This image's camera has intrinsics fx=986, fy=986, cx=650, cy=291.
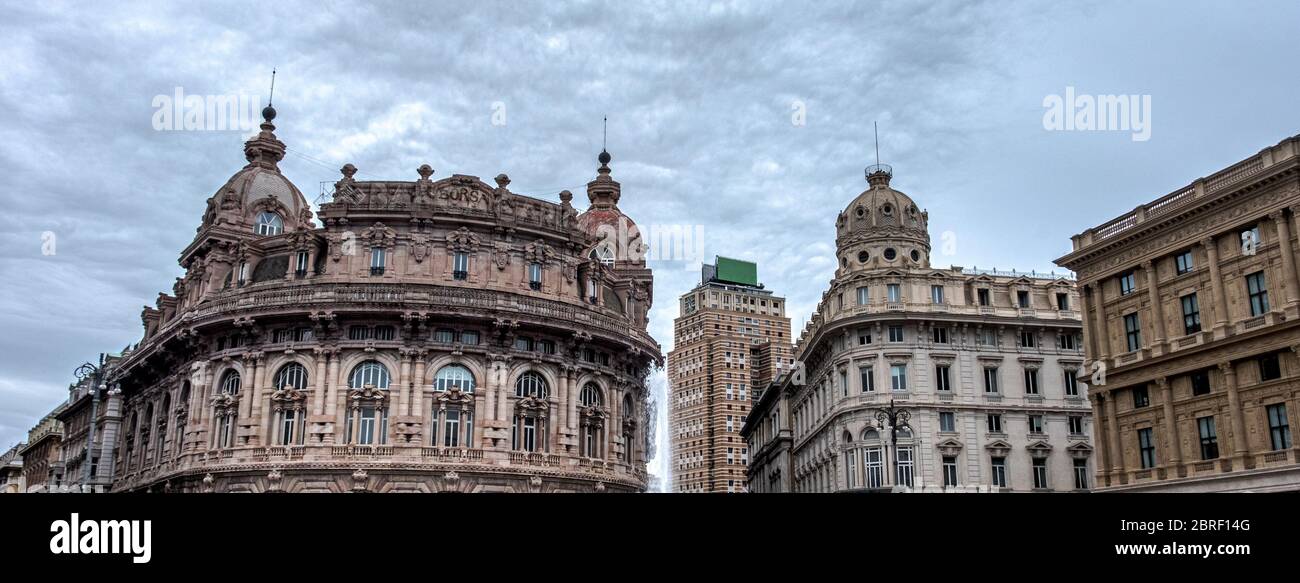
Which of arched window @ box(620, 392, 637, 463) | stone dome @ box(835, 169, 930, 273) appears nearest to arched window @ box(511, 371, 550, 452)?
arched window @ box(620, 392, 637, 463)

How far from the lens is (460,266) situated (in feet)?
188

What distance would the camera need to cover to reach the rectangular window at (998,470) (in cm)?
5906

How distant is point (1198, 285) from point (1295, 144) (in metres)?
7.34

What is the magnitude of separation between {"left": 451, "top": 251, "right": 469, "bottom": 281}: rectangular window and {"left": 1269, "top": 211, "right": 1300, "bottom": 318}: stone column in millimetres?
39857

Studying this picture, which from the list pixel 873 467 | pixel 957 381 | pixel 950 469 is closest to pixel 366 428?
pixel 873 467

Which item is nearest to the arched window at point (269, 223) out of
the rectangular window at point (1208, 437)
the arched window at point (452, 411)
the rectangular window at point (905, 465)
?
the arched window at point (452, 411)

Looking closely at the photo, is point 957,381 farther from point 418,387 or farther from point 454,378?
point 418,387

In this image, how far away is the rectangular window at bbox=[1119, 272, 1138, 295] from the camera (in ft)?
155

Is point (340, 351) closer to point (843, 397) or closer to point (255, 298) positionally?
point (255, 298)

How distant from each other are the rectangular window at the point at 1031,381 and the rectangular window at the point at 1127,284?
47.9 feet

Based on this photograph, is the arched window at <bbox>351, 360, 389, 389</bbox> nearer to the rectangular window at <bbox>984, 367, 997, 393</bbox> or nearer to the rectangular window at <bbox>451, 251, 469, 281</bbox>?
the rectangular window at <bbox>451, 251, 469, 281</bbox>

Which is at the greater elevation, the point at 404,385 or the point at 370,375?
the point at 370,375

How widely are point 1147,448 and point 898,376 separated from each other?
16.8 m
